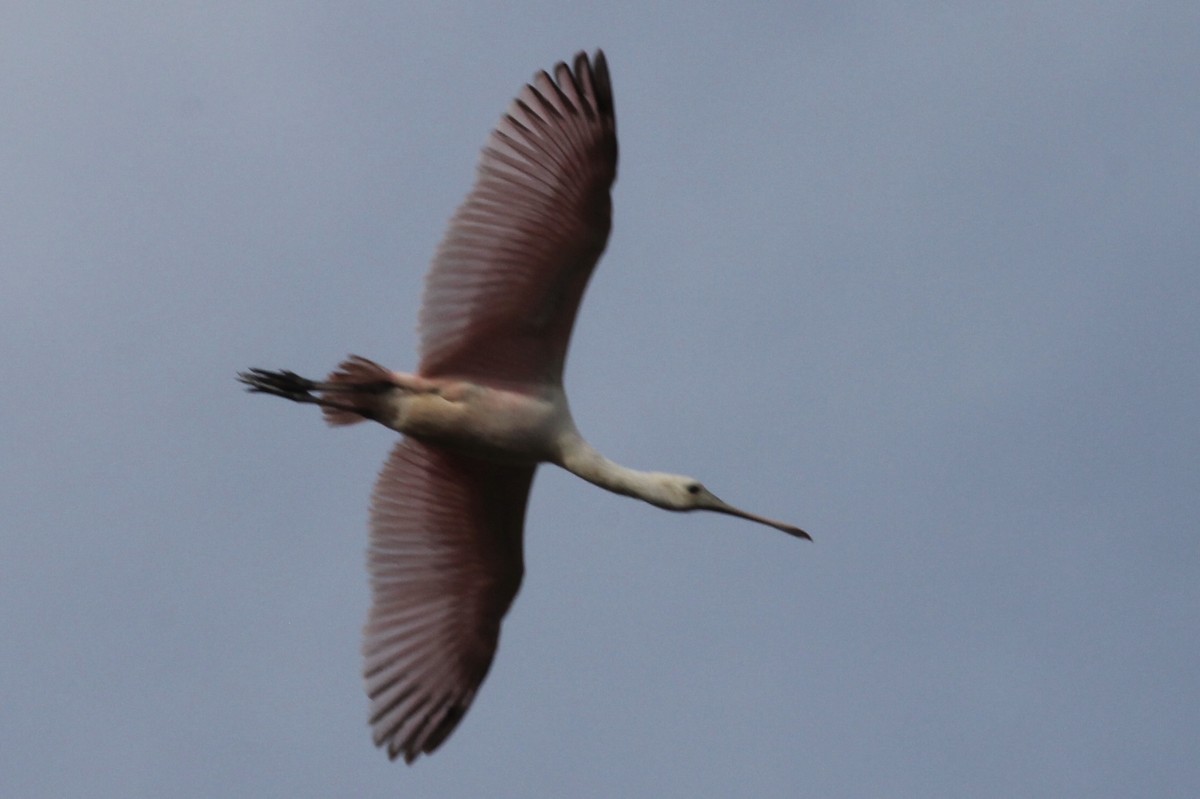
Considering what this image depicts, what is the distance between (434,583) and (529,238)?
2897 mm

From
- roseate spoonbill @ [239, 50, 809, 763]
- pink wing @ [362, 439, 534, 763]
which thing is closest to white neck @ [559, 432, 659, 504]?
roseate spoonbill @ [239, 50, 809, 763]

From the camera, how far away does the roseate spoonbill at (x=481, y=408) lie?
13898 millimetres

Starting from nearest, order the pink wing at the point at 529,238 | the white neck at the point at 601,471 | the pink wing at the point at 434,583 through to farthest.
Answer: the pink wing at the point at 529,238 → the white neck at the point at 601,471 → the pink wing at the point at 434,583

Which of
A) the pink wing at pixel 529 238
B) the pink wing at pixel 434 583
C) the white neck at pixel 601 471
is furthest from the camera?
the pink wing at pixel 434 583

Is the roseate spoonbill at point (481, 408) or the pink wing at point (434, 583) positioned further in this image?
the pink wing at point (434, 583)

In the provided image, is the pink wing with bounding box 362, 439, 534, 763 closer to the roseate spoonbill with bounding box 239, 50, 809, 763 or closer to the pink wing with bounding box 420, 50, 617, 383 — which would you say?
the roseate spoonbill with bounding box 239, 50, 809, 763

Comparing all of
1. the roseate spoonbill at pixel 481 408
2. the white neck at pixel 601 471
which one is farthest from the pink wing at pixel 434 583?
the white neck at pixel 601 471

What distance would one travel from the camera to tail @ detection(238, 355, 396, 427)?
14.4 m

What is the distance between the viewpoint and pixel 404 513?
15469 mm

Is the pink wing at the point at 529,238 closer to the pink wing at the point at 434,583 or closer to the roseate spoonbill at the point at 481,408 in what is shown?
the roseate spoonbill at the point at 481,408

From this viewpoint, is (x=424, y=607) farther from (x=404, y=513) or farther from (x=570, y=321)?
(x=570, y=321)

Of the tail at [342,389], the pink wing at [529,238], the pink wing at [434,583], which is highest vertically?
the pink wing at [529,238]

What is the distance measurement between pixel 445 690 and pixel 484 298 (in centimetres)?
302

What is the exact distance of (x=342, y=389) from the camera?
1445 cm
